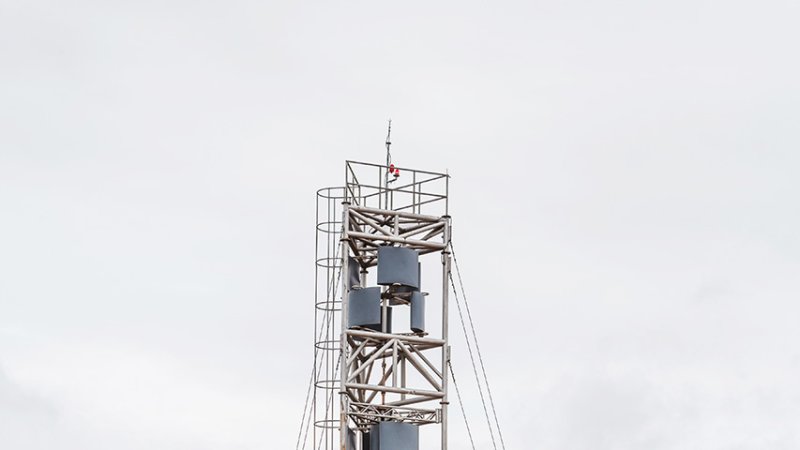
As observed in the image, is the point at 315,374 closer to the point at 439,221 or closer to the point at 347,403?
the point at 347,403

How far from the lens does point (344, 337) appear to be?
287ft

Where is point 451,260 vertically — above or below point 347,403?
above

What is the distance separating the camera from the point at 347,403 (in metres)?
86.9

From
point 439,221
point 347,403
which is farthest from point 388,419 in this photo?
point 439,221

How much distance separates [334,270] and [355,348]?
2994mm

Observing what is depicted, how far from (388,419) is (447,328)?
4075mm

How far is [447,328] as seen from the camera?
88.9 m

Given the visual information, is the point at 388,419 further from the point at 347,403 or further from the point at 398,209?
the point at 398,209

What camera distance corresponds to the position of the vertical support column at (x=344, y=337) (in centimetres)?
8650

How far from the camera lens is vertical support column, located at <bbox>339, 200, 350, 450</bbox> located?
284 ft

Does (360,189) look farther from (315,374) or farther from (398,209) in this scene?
(315,374)

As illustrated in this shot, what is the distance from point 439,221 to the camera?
8988cm

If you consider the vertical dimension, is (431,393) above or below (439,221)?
below

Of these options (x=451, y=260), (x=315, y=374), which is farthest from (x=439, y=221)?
(x=315, y=374)
